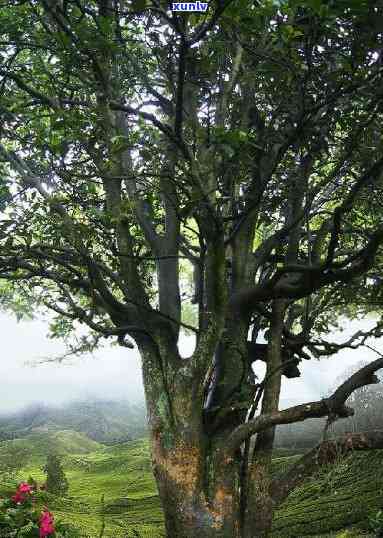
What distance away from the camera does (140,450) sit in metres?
16.1

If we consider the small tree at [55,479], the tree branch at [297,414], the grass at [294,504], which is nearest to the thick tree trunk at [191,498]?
the tree branch at [297,414]

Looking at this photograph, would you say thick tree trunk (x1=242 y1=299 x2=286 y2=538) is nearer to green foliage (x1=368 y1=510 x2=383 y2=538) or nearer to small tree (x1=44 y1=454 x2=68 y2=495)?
green foliage (x1=368 y1=510 x2=383 y2=538)

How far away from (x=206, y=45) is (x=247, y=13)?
4.14 ft

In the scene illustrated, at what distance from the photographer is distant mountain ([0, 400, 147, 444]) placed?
26.4 metres

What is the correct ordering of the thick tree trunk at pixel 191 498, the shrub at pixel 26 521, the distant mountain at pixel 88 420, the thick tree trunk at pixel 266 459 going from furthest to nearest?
the distant mountain at pixel 88 420
the shrub at pixel 26 521
the thick tree trunk at pixel 266 459
the thick tree trunk at pixel 191 498

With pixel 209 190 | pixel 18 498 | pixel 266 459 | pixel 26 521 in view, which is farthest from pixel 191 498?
pixel 209 190

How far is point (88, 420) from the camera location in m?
28.7

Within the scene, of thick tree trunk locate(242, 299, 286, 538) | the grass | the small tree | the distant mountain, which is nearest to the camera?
thick tree trunk locate(242, 299, 286, 538)

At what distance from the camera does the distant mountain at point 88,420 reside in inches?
1040

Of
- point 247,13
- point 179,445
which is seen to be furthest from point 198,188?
point 179,445

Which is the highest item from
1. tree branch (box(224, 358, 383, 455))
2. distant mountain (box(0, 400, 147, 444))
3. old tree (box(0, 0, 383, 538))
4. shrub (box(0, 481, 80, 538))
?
old tree (box(0, 0, 383, 538))

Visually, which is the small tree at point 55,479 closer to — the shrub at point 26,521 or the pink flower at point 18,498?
the shrub at point 26,521

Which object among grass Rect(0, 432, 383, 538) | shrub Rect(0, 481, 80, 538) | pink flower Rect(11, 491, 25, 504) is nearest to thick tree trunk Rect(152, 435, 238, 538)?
grass Rect(0, 432, 383, 538)

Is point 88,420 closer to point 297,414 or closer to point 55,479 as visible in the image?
point 55,479
